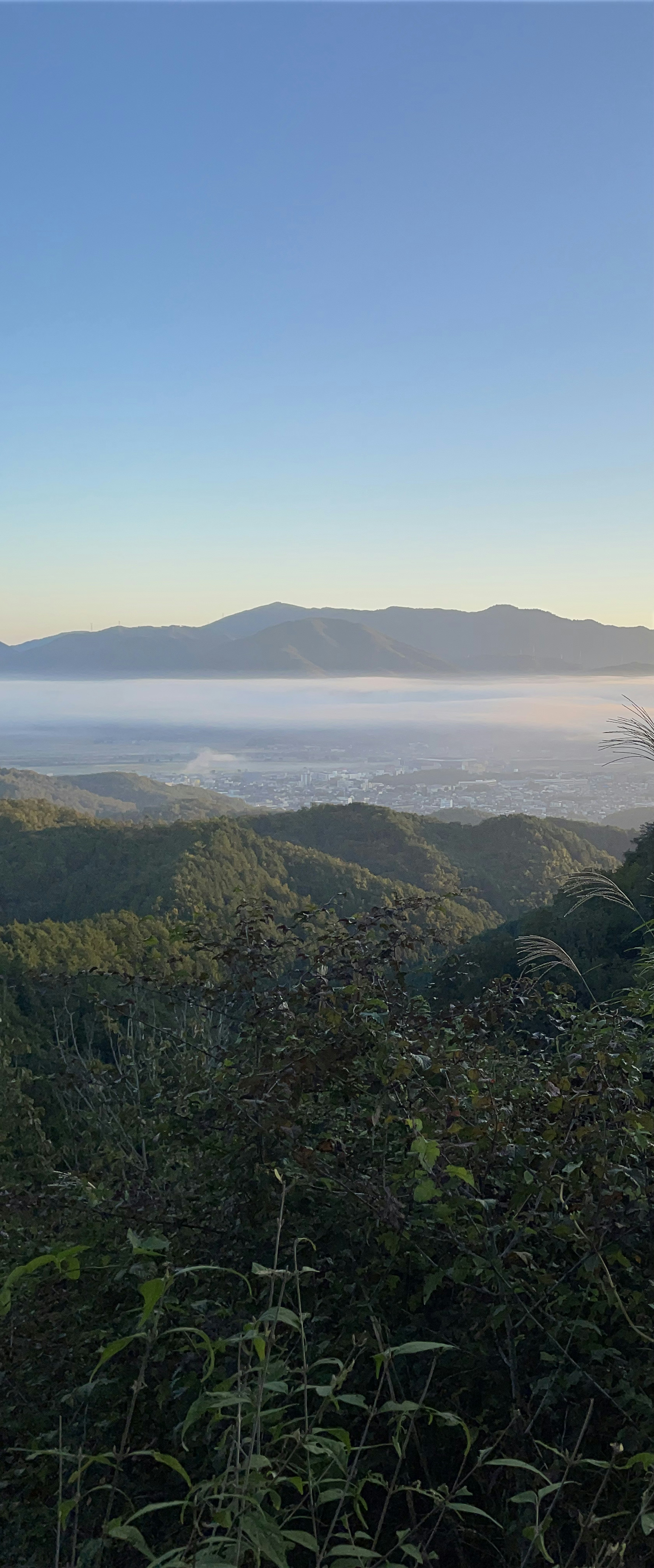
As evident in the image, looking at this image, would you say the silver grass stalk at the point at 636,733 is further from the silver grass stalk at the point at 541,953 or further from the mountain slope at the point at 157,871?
the mountain slope at the point at 157,871

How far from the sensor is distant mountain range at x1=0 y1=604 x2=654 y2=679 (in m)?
137

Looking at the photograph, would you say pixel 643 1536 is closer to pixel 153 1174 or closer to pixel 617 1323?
pixel 617 1323

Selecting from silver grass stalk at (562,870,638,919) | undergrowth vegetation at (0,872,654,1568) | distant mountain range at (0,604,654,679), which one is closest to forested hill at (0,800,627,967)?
silver grass stalk at (562,870,638,919)

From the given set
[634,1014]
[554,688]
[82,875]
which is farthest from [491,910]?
[554,688]

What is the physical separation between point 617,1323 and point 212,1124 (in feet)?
4.06

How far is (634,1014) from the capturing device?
338 cm

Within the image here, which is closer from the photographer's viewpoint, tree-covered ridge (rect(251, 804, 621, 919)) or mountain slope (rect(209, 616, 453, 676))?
tree-covered ridge (rect(251, 804, 621, 919))

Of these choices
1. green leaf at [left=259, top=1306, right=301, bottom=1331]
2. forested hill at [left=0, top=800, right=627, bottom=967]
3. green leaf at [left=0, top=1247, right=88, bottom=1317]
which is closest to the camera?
green leaf at [left=0, top=1247, right=88, bottom=1317]

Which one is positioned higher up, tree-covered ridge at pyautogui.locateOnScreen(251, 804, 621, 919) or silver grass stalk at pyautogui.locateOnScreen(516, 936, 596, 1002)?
silver grass stalk at pyautogui.locateOnScreen(516, 936, 596, 1002)

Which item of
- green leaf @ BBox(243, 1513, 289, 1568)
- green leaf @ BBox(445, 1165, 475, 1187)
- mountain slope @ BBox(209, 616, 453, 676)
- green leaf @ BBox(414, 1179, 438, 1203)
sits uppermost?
mountain slope @ BBox(209, 616, 453, 676)

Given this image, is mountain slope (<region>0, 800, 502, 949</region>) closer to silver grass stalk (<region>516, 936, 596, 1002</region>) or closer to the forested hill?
the forested hill

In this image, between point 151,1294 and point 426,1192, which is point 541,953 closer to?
point 426,1192

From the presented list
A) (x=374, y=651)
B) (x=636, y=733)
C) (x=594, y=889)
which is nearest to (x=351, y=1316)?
(x=636, y=733)

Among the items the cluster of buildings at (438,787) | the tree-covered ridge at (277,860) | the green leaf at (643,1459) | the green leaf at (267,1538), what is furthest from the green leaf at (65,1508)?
the cluster of buildings at (438,787)
